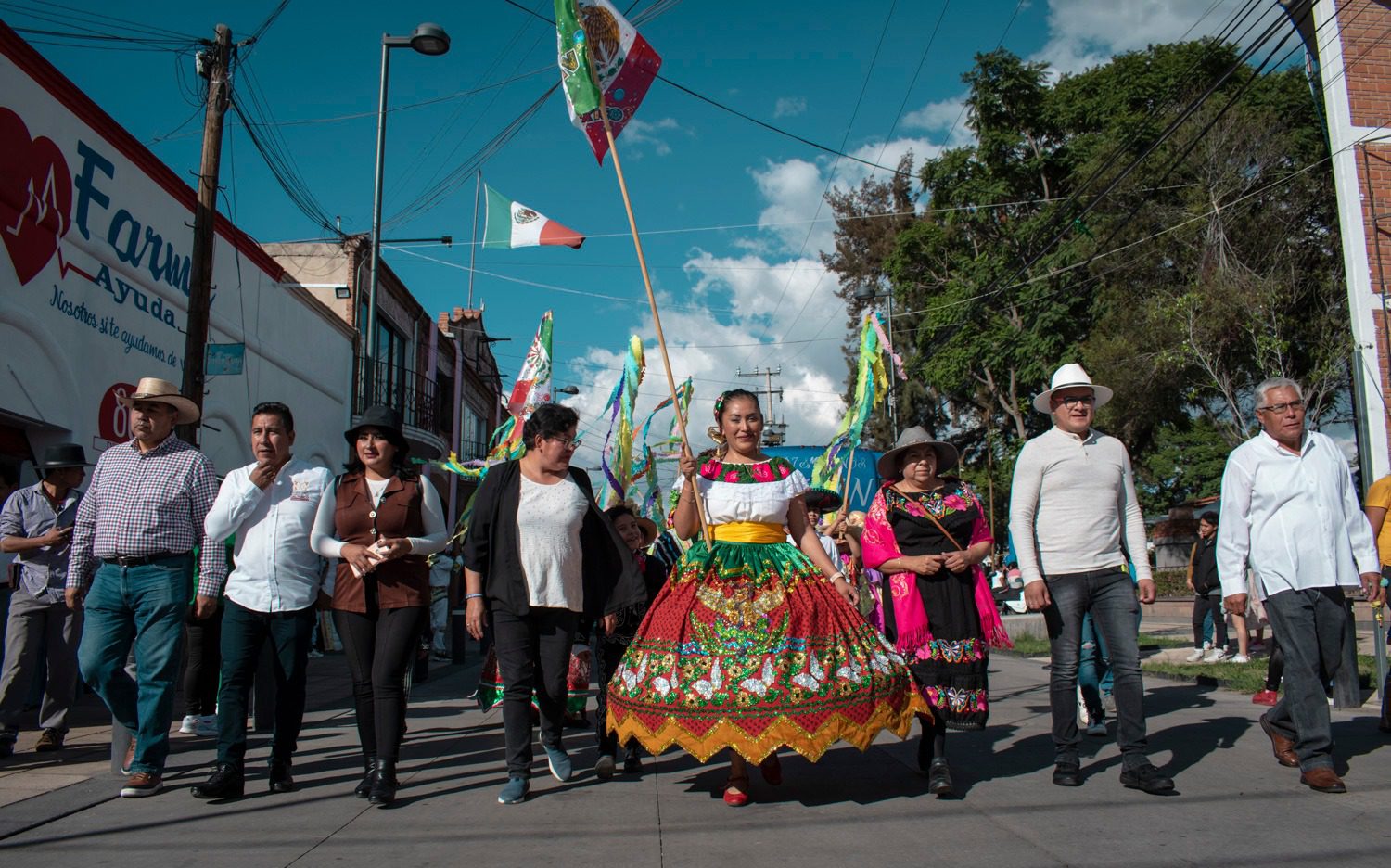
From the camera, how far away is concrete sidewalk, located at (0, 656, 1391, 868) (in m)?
3.82

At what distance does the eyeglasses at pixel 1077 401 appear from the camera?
17.4 ft

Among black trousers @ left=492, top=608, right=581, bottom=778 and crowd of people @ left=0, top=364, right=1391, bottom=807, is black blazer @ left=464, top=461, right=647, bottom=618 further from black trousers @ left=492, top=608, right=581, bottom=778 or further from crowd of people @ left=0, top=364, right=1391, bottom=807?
black trousers @ left=492, top=608, right=581, bottom=778

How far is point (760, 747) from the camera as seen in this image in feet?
14.4

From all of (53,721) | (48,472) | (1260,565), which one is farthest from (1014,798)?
(48,472)

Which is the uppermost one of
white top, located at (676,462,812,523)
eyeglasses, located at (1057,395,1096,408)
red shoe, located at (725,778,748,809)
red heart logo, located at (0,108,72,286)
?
red heart logo, located at (0,108,72,286)

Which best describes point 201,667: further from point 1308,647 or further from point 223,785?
point 1308,647

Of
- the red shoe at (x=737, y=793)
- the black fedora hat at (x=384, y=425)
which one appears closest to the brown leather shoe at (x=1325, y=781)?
the red shoe at (x=737, y=793)

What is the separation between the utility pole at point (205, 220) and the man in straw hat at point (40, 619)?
2758mm

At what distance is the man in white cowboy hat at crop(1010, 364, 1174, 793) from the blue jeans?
4.25 m

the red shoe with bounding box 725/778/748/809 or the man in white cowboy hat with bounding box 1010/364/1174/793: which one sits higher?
the man in white cowboy hat with bounding box 1010/364/1174/793

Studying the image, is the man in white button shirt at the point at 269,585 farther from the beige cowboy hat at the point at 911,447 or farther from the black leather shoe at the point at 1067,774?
the black leather shoe at the point at 1067,774

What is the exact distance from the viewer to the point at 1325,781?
4.62 meters

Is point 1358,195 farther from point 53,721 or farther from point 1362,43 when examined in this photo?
point 53,721

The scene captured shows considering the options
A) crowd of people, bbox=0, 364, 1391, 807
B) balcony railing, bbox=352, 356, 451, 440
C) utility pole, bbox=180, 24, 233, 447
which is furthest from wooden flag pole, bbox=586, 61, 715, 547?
balcony railing, bbox=352, 356, 451, 440
